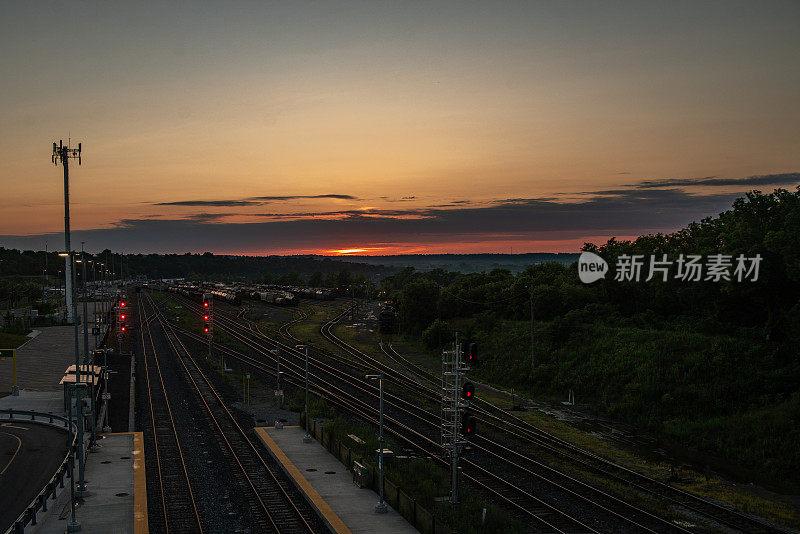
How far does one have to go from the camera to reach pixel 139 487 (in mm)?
29141

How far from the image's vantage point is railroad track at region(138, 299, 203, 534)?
83.3 feet

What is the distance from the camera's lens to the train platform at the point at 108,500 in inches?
967

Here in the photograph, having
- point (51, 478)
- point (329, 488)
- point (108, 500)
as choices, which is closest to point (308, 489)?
point (329, 488)

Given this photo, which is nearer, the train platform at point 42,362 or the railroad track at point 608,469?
the railroad track at point 608,469

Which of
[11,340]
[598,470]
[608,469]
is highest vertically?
[598,470]

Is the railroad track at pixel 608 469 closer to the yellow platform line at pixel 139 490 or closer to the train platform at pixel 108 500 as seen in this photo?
the yellow platform line at pixel 139 490

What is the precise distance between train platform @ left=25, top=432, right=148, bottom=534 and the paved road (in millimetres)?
1757

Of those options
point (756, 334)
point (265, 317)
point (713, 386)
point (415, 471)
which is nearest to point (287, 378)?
point (415, 471)

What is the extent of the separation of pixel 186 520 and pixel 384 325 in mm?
→ 65321

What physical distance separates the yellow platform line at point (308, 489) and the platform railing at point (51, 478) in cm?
979

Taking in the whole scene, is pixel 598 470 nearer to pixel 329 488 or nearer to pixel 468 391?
pixel 468 391

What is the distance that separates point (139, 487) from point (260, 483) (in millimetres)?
5478

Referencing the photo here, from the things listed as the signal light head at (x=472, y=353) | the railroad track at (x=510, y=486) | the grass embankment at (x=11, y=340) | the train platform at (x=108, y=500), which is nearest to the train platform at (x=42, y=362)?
the grass embankment at (x=11, y=340)

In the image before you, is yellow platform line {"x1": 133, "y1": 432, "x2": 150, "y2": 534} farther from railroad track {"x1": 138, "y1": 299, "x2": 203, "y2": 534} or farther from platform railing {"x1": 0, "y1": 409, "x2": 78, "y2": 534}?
platform railing {"x1": 0, "y1": 409, "x2": 78, "y2": 534}
